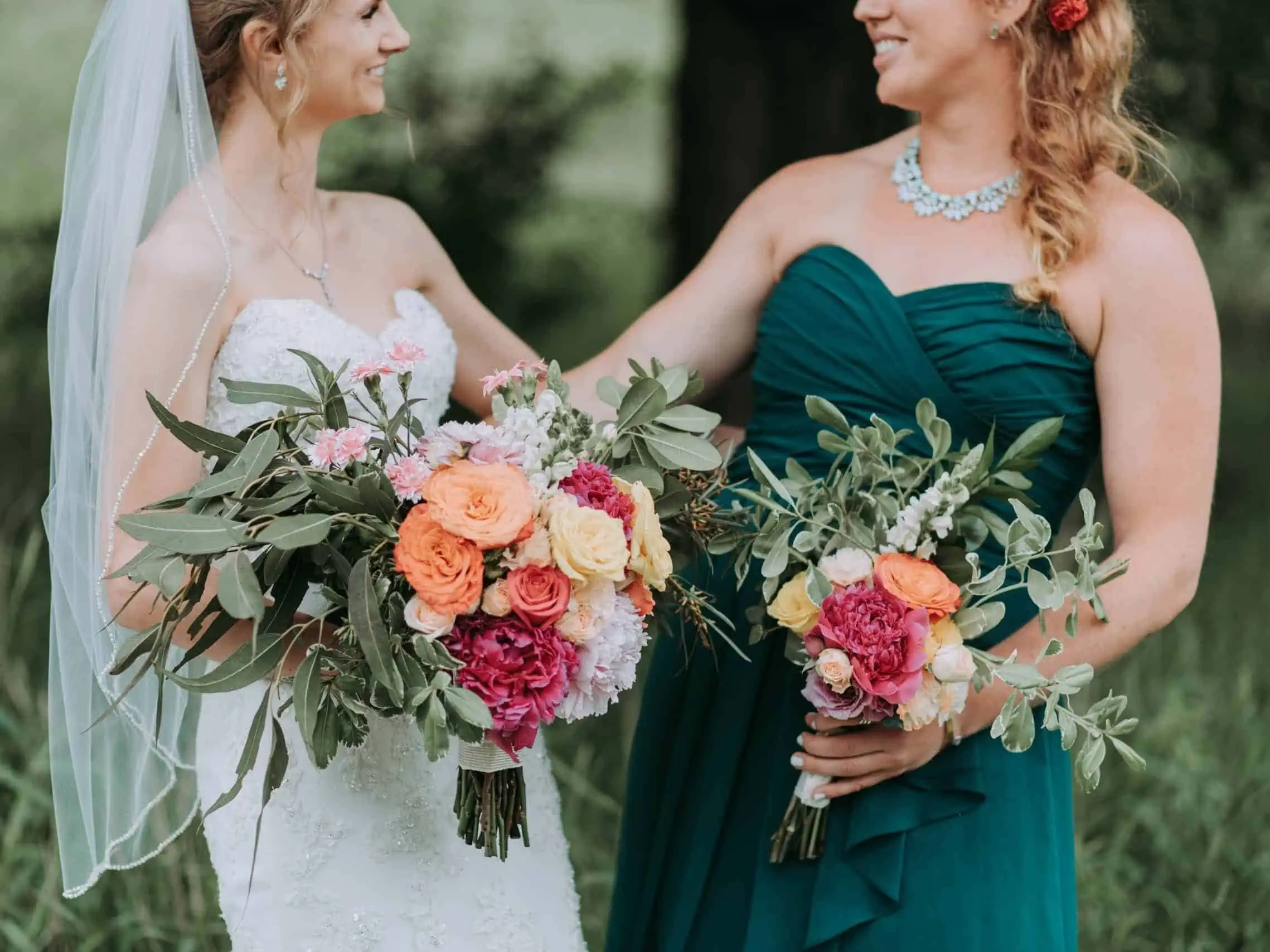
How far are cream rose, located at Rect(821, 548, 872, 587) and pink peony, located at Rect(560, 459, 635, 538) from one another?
368 millimetres

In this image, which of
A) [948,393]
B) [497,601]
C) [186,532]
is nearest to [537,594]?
[497,601]

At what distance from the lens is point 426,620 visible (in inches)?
83.4

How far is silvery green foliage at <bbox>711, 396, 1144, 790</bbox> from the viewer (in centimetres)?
235

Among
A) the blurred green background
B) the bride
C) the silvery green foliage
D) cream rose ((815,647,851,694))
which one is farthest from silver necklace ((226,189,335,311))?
the blurred green background

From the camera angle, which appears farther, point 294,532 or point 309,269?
point 309,269

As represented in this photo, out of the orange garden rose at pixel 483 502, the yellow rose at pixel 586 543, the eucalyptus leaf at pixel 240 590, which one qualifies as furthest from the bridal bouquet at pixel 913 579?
the eucalyptus leaf at pixel 240 590

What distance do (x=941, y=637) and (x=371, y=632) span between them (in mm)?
923

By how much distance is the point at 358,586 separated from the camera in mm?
2092

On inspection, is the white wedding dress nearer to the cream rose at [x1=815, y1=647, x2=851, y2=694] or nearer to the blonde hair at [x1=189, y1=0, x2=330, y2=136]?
the blonde hair at [x1=189, y1=0, x2=330, y2=136]

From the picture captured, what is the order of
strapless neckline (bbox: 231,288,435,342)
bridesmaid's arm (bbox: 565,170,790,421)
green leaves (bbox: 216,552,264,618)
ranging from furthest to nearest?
bridesmaid's arm (bbox: 565,170,790,421) < strapless neckline (bbox: 231,288,435,342) < green leaves (bbox: 216,552,264,618)

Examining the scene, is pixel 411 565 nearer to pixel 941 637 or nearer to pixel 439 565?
pixel 439 565

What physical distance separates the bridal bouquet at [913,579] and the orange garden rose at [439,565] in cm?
55

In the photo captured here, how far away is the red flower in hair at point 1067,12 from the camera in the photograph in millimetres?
2824

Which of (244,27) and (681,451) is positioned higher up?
(244,27)
